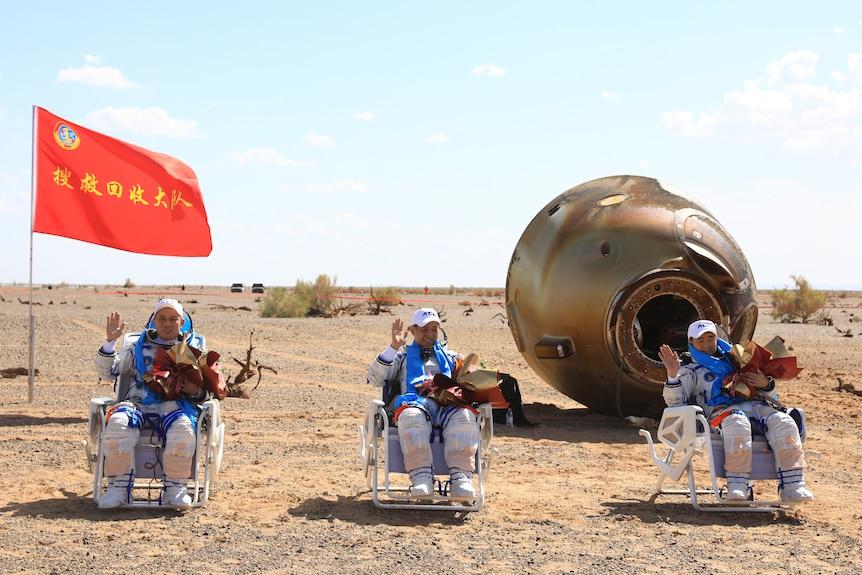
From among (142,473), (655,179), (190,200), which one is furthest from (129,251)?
(655,179)

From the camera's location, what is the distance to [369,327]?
83.7 feet

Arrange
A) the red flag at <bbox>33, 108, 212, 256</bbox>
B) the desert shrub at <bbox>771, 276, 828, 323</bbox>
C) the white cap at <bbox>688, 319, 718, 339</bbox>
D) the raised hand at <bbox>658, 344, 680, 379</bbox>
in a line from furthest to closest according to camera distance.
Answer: the desert shrub at <bbox>771, 276, 828, 323</bbox>
the red flag at <bbox>33, 108, 212, 256</bbox>
the white cap at <bbox>688, 319, 718, 339</bbox>
the raised hand at <bbox>658, 344, 680, 379</bbox>

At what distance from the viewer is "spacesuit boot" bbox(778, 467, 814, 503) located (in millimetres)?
6738

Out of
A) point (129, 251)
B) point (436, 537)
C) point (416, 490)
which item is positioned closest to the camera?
point (436, 537)

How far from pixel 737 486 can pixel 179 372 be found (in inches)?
162

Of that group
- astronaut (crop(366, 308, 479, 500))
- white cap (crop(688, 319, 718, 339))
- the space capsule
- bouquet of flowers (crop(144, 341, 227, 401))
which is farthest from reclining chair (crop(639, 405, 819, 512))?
bouquet of flowers (crop(144, 341, 227, 401))

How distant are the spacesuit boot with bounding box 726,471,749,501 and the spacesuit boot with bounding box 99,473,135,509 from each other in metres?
4.23

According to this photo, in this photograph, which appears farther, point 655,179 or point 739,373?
point 655,179

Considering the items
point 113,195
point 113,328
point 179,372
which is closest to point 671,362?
point 179,372

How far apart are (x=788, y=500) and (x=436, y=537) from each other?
2587 mm

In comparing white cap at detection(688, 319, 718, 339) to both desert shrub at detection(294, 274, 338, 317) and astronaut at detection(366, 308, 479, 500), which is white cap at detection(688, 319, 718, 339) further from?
desert shrub at detection(294, 274, 338, 317)

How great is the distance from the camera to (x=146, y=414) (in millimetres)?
6898

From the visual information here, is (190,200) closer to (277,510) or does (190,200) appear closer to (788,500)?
(277,510)

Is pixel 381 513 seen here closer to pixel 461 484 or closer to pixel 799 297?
pixel 461 484
